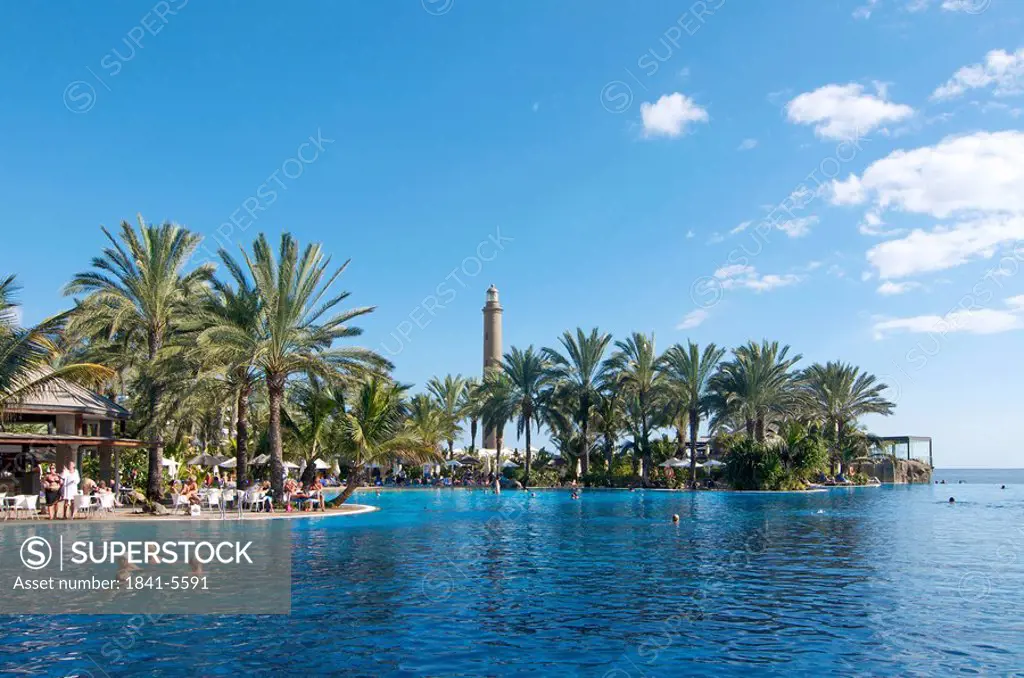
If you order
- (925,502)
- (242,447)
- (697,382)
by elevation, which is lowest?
(925,502)

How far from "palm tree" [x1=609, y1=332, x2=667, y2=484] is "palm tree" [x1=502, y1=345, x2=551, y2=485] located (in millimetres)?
4266

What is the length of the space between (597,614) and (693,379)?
37.3m

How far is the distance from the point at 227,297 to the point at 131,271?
184 inches

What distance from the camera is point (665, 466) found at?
48.9 metres

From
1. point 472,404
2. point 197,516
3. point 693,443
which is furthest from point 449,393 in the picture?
point 197,516

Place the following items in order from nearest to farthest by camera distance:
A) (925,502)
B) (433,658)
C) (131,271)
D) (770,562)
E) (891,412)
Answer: (433,658)
(770,562)
(131,271)
(925,502)
(891,412)

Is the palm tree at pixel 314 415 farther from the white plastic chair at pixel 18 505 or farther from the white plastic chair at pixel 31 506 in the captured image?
the white plastic chair at pixel 18 505

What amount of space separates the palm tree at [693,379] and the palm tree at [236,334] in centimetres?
2696

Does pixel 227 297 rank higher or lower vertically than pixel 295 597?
higher

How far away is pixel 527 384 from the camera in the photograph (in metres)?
48.9

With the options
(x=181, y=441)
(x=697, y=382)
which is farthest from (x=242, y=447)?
(x=697, y=382)

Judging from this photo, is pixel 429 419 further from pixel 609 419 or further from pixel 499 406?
pixel 609 419

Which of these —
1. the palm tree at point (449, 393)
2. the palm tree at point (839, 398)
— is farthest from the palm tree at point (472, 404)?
the palm tree at point (839, 398)

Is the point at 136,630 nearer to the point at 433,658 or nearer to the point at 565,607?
the point at 433,658
